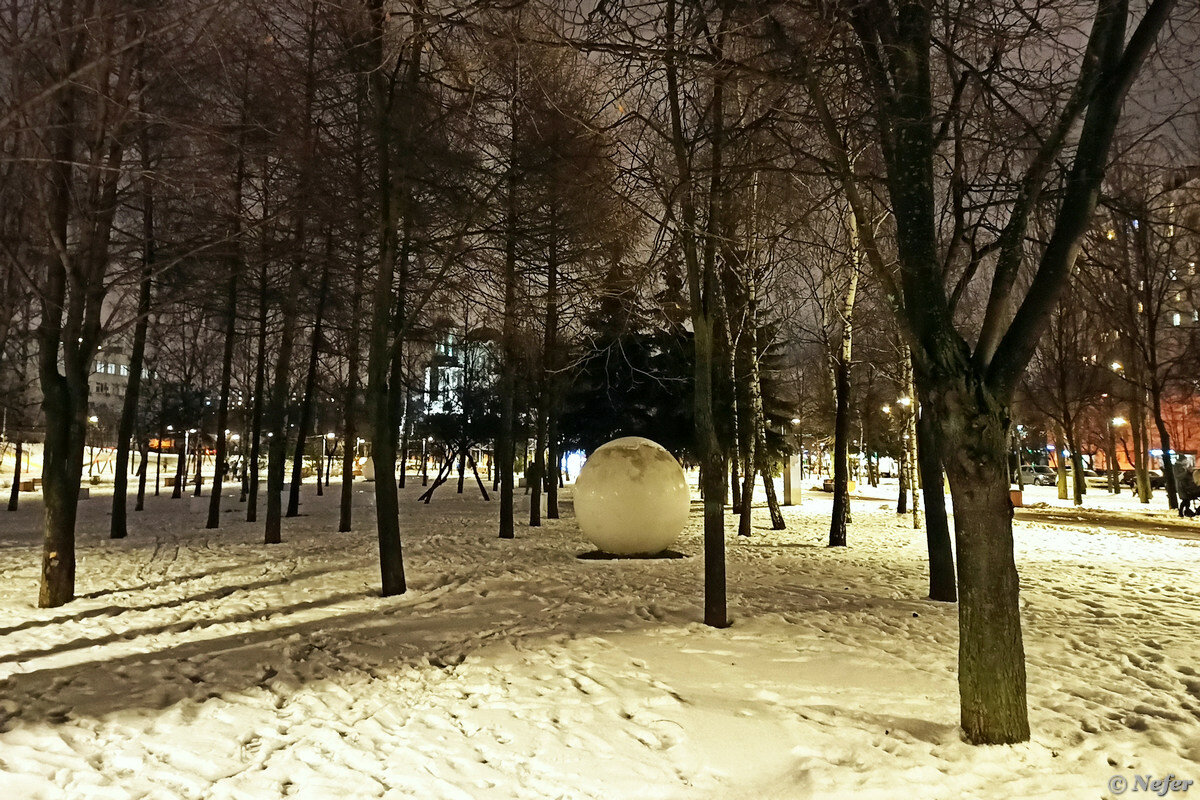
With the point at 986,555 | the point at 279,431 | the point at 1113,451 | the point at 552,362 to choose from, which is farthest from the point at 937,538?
the point at 1113,451

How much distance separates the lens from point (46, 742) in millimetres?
4133

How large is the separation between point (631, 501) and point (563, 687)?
265 inches

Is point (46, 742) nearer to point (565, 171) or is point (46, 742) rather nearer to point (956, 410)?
point (956, 410)

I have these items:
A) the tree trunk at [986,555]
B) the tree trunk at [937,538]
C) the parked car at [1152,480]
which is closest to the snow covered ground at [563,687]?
the tree trunk at [986,555]

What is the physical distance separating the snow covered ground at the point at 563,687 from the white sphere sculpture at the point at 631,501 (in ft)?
5.02

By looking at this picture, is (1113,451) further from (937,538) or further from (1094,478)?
(937,538)

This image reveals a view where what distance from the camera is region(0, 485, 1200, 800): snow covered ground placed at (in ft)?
12.7

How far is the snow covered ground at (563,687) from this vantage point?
12.7 ft

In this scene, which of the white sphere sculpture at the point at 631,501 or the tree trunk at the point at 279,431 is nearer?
the white sphere sculpture at the point at 631,501

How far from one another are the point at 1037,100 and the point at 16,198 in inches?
522

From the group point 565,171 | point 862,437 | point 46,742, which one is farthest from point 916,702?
point 862,437

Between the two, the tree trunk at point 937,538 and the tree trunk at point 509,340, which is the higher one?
the tree trunk at point 509,340

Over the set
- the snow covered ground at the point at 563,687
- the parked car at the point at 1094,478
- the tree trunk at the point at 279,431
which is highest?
the tree trunk at the point at 279,431

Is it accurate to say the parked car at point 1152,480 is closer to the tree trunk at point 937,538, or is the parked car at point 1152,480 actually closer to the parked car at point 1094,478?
the parked car at point 1094,478
